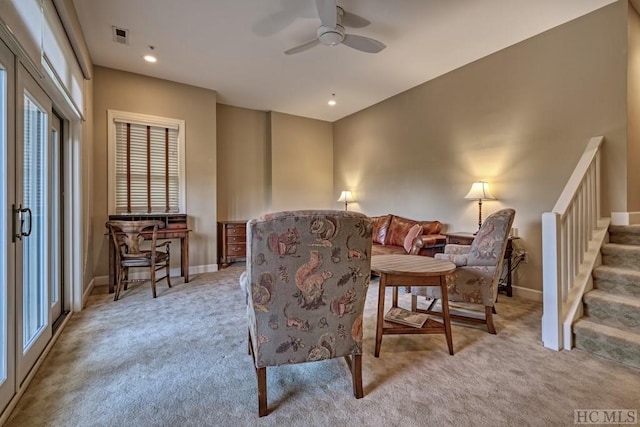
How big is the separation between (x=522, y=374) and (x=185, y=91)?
17.1 ft

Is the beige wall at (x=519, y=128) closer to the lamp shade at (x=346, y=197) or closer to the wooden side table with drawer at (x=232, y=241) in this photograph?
the lamp shade at (x=346, y=197)

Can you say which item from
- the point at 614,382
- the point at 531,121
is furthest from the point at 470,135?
the point at 614,382

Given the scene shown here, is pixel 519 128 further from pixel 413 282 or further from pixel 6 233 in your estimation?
pixel 6 233

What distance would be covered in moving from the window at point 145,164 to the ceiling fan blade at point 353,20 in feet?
9.50

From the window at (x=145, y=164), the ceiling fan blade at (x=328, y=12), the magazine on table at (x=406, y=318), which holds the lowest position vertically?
the magazine on table at (x=406, y=318)

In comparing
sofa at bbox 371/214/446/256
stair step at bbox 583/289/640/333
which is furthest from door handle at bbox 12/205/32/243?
stair step at bbox 583/289/640/333

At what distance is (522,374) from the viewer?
73.7 inches

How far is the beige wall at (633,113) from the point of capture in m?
2.82

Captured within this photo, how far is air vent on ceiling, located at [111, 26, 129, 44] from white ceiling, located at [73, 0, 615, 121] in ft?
0.21

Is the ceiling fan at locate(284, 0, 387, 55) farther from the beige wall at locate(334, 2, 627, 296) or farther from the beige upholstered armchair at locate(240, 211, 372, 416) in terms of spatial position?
the beige upholstered armchair at locate(240, 211, 372, 416)

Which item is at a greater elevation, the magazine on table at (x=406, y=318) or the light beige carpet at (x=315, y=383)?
the magazine on table at (x=406, y=318)

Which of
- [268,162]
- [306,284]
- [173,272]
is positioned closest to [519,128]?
[306,284]

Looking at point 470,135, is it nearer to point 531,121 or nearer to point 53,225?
point 531,121

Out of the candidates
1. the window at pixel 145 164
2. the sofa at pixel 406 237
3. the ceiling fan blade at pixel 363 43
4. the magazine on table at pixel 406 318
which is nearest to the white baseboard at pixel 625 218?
the sofa at pixel 406 237
